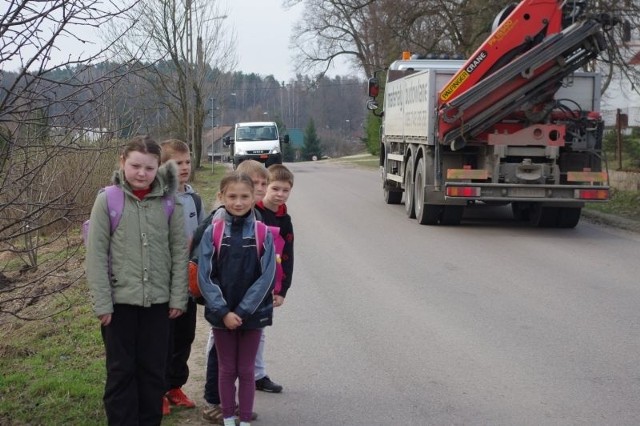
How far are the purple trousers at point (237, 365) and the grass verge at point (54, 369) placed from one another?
0.77 meters

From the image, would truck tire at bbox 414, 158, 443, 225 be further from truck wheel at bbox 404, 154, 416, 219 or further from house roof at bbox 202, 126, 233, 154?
house roof at bbox 202, 126, 233, 154

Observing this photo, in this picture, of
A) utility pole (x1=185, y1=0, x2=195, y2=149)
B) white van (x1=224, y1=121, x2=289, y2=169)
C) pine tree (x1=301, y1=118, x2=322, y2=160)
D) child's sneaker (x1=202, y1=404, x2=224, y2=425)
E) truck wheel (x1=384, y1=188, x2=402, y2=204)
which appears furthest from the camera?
pine tree (x1=301, y1=118, x2=322, y2=160)

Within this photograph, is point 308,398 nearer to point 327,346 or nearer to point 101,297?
point 327,346

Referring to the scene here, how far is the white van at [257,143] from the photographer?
34250 millimetres

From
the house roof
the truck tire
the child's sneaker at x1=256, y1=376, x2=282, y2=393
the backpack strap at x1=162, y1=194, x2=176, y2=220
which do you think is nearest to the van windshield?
the house roof

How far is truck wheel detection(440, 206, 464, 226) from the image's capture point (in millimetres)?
14933

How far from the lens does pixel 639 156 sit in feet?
67.3

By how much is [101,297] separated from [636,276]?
7585 mm

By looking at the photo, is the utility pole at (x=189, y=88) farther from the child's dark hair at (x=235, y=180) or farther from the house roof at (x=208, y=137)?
the child's dark hair at (x=235, y=180)

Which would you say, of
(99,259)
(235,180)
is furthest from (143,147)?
(99,259)

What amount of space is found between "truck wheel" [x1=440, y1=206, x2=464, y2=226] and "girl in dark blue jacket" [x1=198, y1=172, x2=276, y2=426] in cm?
1057

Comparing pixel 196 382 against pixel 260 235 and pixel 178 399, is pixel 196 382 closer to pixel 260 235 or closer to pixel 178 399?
pixel 178 399

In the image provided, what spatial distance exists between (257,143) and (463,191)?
71.5 ft

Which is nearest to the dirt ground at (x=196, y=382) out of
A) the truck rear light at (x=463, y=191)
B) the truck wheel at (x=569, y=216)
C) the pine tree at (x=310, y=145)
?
the truck rear light at (x=463, y=191)
